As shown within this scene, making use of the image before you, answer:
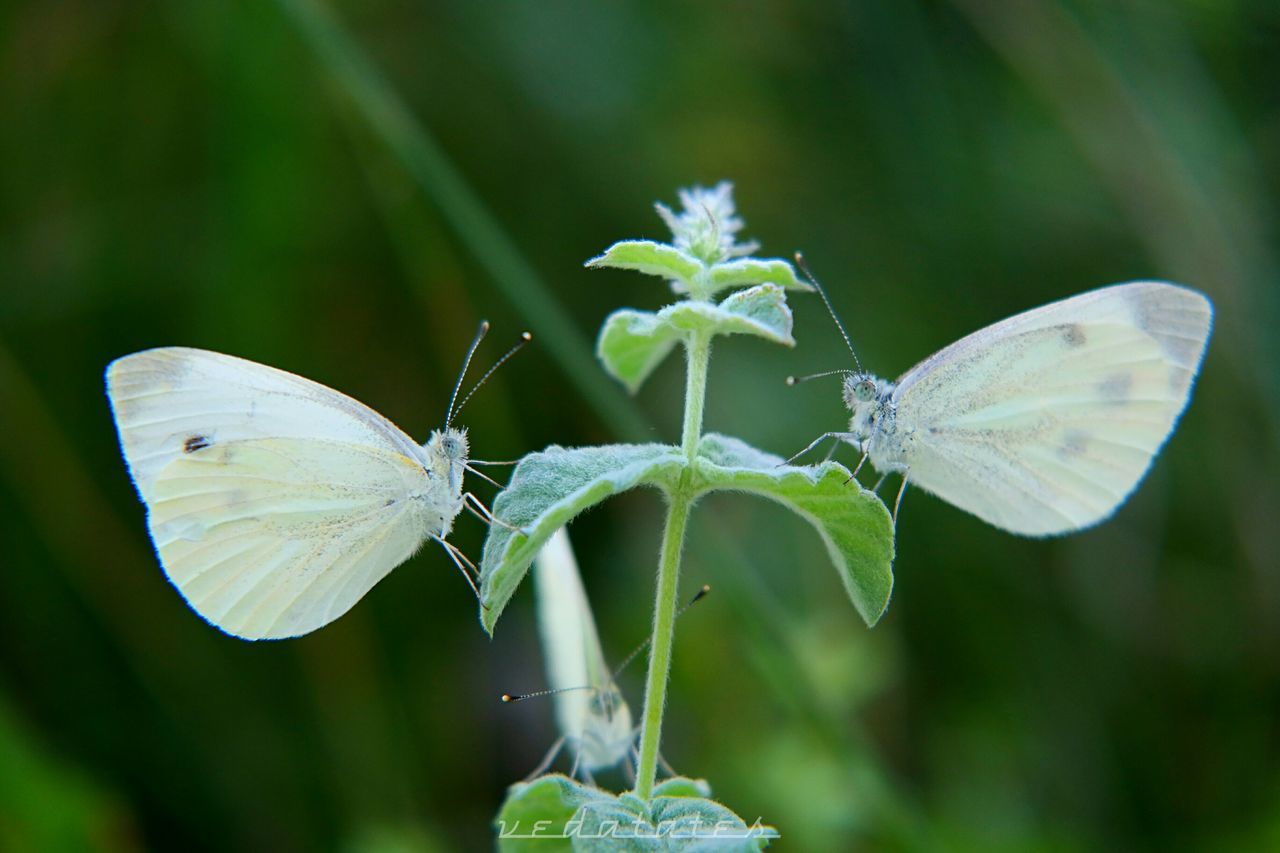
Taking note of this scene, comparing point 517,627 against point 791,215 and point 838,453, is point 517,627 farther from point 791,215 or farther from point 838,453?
point 791,215

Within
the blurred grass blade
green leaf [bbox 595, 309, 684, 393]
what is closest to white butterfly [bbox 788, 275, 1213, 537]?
green leaf [bbox 595, 309, 684, 393]

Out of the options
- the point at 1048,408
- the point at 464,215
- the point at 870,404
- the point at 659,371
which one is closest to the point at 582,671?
the point at 870,404

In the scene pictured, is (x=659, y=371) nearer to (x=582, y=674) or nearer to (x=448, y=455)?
(x=448, y=455)

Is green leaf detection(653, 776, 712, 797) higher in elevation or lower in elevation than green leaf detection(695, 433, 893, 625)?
lower

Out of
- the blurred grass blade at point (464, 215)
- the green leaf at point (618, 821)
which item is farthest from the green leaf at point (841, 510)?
the blurred grass blade at point (464, 215)

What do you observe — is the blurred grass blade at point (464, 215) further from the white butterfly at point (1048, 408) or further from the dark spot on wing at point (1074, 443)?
the dark spot on wing at point (1074, 443)

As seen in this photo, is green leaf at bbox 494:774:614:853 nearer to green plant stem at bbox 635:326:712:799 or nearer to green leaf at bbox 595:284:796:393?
green plant stem at bbox 635:326:712:799
